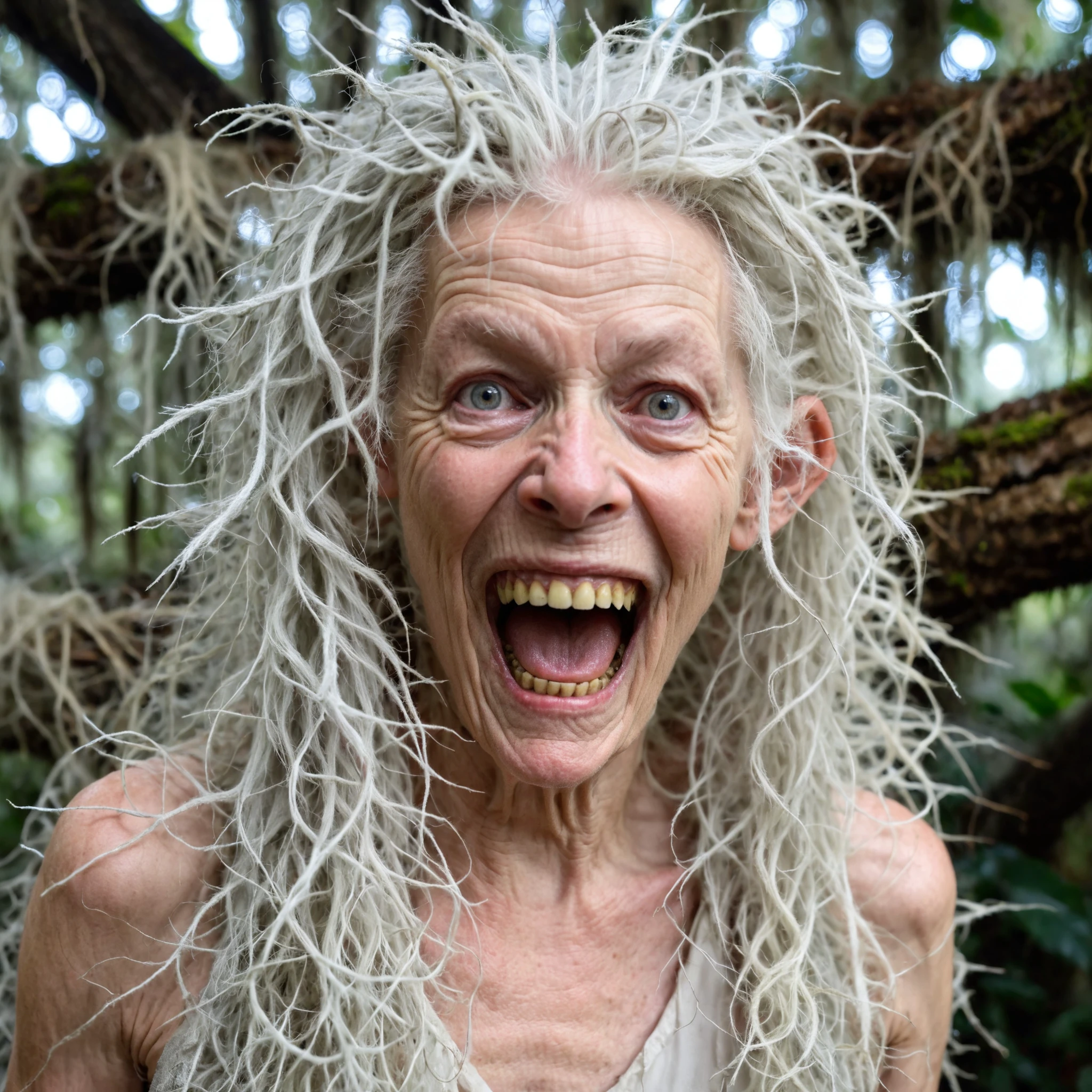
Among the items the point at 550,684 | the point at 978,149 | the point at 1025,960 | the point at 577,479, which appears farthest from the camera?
the point at 1025,960

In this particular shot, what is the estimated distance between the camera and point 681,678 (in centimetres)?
172

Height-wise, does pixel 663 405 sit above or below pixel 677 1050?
above

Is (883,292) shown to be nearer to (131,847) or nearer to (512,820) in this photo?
(512,820)

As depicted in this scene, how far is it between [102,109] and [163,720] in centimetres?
154

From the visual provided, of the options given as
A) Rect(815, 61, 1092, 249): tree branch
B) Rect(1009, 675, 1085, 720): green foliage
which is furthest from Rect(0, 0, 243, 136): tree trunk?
Rect(1009, 675, 1085, 720): green foliage

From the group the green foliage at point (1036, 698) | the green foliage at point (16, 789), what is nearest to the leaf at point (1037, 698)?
the green foliage at point (1036, 698)

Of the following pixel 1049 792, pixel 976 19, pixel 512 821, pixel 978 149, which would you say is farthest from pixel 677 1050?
pixel 976 19

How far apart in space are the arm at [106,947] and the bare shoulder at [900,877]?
888 millimetres

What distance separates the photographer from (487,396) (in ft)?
4.11

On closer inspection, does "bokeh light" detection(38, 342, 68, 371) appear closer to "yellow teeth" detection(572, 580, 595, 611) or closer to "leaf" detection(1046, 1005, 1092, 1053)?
"yellow teeth" detection(572, 580, 595, 611)

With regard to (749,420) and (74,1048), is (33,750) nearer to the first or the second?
(74,1048)

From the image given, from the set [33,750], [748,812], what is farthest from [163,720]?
[748,812]

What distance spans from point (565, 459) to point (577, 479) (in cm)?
3

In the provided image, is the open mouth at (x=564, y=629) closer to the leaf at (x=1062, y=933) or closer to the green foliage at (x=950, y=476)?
the green foliage at (x=950, y=476)
